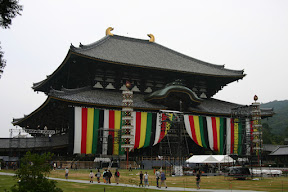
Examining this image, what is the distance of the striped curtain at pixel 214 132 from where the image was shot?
174 ft

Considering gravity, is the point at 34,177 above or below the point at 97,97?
below

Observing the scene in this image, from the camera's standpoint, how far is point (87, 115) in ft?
154

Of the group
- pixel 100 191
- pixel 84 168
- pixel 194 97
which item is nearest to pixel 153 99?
pixel 194 97

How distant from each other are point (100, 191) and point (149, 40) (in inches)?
2040

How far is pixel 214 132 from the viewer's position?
181ft

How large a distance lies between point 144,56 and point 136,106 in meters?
14.6

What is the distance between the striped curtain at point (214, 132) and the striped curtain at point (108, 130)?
4893mm

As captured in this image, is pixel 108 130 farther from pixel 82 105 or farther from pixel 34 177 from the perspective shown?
pixel 34 177

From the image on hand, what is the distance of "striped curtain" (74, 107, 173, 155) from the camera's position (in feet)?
152

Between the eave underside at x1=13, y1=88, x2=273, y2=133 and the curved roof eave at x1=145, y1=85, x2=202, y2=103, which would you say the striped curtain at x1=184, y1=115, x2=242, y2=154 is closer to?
the eave underside at x1=13, y1=88, x2=273, y2=133

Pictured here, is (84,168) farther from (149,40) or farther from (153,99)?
(149,40)

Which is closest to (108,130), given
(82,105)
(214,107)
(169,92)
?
(82,105)

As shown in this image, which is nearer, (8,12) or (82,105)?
(8,12)

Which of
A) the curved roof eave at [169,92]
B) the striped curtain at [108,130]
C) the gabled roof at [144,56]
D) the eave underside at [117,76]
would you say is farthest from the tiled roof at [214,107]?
the striped curtain at [108,130]
